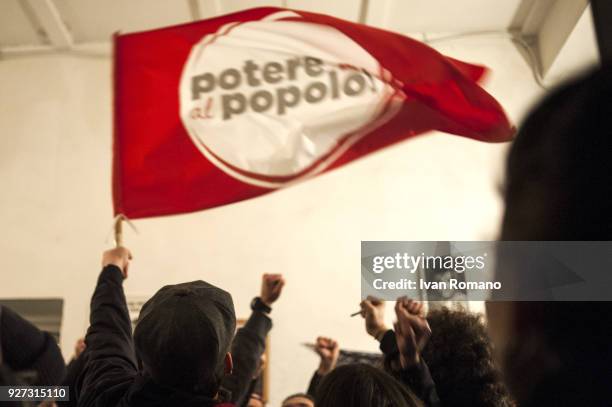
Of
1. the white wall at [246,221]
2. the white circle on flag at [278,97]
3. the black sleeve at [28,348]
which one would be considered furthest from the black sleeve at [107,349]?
the white wall at [246,221]

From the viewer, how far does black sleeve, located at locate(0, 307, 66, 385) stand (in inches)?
26.4

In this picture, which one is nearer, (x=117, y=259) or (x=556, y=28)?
(x=117, y=259)

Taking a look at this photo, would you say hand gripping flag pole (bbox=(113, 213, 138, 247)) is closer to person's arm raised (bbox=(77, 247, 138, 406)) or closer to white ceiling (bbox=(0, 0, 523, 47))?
person's arm raised (bbox=(77, 247, 138, 406))

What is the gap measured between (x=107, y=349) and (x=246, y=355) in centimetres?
31

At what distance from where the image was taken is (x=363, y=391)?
32.5 inches

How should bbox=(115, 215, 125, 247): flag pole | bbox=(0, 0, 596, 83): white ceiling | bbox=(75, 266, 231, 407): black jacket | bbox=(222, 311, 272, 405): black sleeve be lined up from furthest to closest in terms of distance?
bbox=(0, 0, 596, 83): white ceiling, bbox=(115, 215, 125, 247): flag pole, bbox=(222, 311, 272, 405): black sleeve, bbox=(75, 266, 231, 407): black jacket

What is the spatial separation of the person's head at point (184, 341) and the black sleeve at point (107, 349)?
0.09 meters

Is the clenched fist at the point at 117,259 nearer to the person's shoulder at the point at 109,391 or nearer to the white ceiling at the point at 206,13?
the person's shoulder at the point at 109,391

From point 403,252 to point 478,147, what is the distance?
200 cm

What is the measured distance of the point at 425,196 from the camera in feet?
9.18

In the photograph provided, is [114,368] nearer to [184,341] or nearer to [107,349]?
[107,349]

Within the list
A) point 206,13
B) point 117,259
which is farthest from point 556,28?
point 117,259

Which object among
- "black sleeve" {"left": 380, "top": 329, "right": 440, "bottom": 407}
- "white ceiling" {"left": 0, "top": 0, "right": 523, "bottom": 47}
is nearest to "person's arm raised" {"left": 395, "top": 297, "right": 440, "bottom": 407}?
"black sleeve" {"left": 380, "top": 329, "right": 440, "bottom": 407}

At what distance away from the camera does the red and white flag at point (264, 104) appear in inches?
61.1
